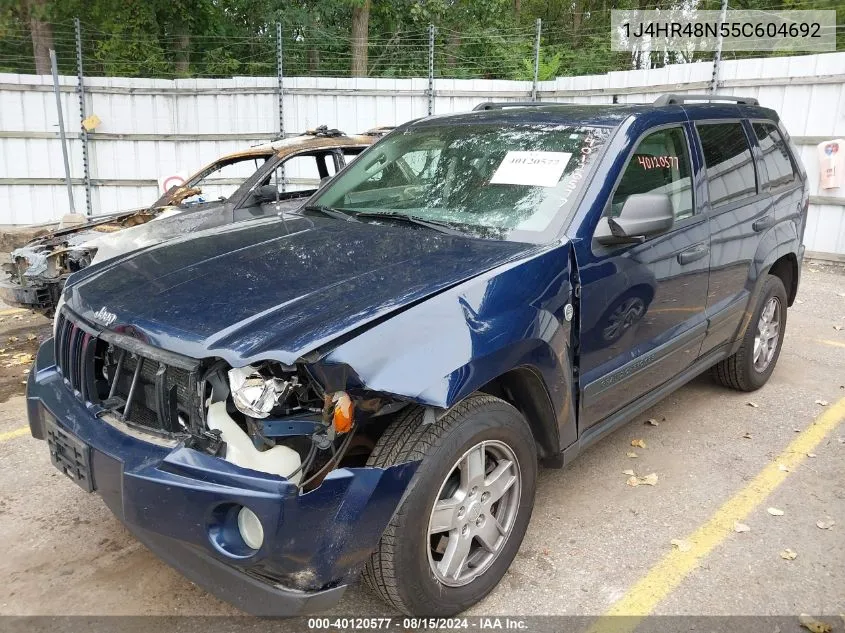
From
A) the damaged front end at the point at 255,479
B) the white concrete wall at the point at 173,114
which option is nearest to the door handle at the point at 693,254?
the damaged front end at the point at 255,479

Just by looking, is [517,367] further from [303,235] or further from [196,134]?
[196,134]

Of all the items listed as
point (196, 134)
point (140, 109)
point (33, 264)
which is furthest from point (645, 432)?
point (140, 109)

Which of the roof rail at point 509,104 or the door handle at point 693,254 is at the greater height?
the roof rail at point 509,104

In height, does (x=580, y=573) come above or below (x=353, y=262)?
below

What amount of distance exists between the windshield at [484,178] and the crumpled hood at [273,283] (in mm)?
197

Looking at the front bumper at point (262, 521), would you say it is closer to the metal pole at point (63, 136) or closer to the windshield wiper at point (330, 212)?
the windshield wiper at point (330, 212)

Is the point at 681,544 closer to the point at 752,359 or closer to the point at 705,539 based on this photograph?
the point at 705,539

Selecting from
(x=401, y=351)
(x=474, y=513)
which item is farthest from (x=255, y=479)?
(x=474, y=513)

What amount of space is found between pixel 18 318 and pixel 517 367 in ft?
19.9

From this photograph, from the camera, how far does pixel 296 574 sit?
220cm

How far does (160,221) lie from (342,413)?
4.83 m

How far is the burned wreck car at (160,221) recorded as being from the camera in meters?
5.75

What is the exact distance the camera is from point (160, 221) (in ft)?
20.9

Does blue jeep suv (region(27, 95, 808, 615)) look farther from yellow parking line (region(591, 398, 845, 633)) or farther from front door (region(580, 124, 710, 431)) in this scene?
yellow parking line (region(591, 398, 845, 633))
